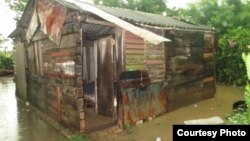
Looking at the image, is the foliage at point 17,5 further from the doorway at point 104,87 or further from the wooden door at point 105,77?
the wooden door at point 105,77

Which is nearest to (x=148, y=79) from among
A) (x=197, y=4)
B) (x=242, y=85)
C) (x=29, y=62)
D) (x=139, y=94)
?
(x=139, y=94)

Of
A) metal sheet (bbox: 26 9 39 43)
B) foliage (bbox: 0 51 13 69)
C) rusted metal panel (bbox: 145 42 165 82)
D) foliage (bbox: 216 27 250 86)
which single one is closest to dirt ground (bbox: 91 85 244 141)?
foliage (bbox: 216 27 250 86)

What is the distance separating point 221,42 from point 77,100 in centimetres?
1123

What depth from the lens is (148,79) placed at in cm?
844

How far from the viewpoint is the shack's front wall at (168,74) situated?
7918 mm

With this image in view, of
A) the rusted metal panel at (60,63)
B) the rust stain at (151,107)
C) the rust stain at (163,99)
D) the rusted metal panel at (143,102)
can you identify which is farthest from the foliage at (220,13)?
the rusted metal panel at (60,63)

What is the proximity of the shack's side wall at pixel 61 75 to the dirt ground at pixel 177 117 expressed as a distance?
3.42 ft

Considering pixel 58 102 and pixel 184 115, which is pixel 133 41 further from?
pixel 184 115

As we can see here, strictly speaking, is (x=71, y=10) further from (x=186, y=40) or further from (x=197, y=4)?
(x=197, y=4)

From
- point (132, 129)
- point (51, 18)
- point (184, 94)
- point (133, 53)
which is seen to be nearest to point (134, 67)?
point (133, 53)

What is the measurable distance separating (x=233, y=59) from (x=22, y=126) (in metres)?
11.5

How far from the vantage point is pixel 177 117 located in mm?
8961

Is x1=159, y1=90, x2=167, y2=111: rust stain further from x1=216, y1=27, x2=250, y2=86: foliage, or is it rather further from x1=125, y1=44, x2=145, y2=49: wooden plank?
x1=216, y1=27, x2=250, y2=86: foliage

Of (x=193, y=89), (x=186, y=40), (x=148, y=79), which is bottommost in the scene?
(x=193, y=89)
